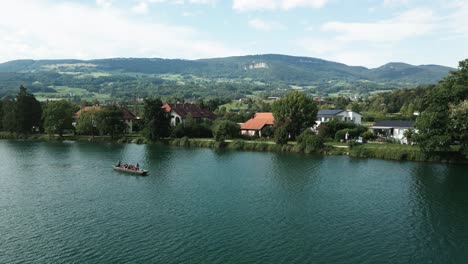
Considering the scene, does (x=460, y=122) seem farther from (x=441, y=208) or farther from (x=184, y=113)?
(x=184, y=113)

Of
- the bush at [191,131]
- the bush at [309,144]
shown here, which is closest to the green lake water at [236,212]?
the bush at [309,144]

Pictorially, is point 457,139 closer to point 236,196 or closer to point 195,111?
point 236,196

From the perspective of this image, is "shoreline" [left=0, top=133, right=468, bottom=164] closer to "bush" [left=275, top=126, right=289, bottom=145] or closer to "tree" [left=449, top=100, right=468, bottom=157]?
"bush" [left=275, top=126, right=289, bottom=145]

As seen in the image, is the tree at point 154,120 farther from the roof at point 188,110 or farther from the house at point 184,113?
the roof at point 188,110

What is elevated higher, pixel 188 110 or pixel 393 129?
pixel 188 110

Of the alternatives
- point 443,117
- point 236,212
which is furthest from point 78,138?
point 443,117

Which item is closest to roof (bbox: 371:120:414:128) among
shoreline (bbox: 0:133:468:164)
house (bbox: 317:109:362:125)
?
house (bbox: 317:109:362:125)

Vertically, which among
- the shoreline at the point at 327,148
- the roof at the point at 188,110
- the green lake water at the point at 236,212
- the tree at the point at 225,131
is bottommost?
the green lake water at the point at 236,212
